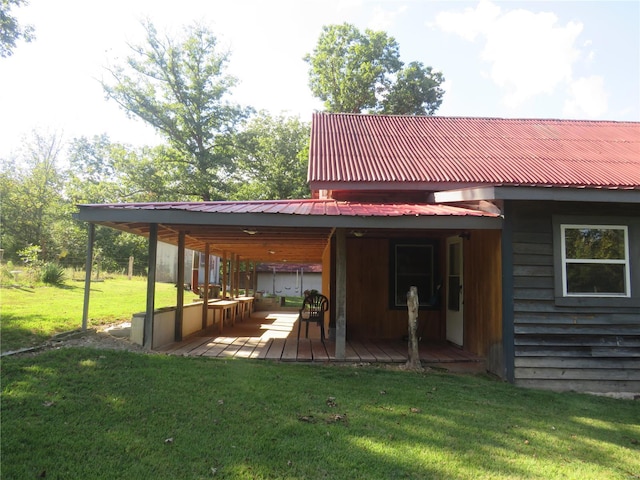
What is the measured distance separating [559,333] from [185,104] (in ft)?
83.7

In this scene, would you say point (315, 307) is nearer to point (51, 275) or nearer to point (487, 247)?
→ point (487, 247)

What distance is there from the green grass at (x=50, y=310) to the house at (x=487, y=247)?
1.83 meters

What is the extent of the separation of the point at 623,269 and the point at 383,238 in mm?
4012

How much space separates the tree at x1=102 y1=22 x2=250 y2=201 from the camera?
2597 centimetres

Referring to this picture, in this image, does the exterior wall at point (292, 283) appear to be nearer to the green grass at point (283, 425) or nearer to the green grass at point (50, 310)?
the green grass at point (50, 310)

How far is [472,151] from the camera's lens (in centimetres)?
1028

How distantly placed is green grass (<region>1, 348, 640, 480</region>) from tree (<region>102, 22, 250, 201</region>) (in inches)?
856

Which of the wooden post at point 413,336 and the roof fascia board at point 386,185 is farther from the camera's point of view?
the roof fascia board at point 386,185

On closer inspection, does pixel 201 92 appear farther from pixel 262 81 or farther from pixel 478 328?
pixel 478 328

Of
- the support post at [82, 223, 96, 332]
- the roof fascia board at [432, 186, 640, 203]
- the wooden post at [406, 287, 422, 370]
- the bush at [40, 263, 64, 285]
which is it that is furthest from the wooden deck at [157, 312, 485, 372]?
the bush at [40, 263, 64, 285]

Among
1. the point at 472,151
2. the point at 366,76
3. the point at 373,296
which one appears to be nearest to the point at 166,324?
the point at 373,296

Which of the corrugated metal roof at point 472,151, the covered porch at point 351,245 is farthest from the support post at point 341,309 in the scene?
the corrugated metal roof at point 472,151

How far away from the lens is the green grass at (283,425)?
10.1 ft

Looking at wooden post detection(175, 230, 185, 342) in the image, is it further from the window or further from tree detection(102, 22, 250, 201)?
tree detection(102, 22, 250, 201)
